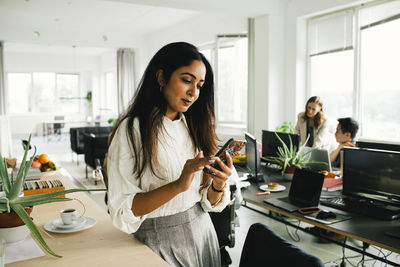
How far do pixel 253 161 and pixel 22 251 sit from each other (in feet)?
6.37

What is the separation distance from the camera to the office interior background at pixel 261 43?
4848mm

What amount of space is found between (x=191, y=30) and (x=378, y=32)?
4306 millimetres

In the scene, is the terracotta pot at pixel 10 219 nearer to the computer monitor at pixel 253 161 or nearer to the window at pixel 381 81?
the computer monitor at pixel 253 161

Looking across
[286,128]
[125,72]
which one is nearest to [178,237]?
[286,128]

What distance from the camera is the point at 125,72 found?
9.94 m

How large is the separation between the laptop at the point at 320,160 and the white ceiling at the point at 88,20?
126 inches

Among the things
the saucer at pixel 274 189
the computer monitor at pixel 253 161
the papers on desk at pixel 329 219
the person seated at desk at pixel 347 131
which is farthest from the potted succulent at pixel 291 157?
the papers on desk at pixel 329 219

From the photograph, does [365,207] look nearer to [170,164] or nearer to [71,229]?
[170,164]

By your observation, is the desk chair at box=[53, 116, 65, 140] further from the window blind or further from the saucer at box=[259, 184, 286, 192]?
the saucer at box=[259, 184, 286, 192]

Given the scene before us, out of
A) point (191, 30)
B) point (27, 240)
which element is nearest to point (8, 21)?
point (191, 30)

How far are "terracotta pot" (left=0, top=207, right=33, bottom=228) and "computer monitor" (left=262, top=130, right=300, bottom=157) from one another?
2.24 m

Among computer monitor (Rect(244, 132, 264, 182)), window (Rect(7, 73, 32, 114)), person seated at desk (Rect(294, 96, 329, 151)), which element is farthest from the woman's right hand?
window (Rect(7, 73, 32, 114))

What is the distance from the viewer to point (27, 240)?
1426 mm

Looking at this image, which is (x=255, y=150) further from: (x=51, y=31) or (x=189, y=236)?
(x=51, y=31)
